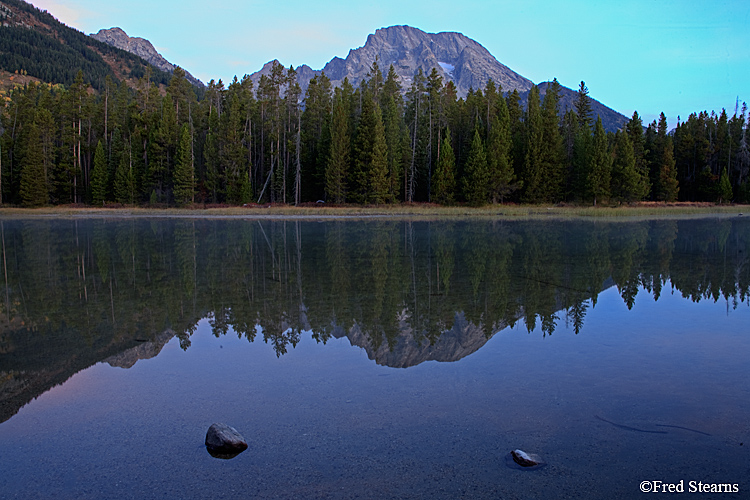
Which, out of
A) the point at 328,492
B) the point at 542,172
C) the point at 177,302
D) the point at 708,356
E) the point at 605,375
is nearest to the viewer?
the point at 328,492

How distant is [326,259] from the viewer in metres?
16.7

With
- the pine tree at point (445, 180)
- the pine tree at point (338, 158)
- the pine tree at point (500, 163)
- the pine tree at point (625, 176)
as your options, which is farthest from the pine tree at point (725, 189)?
the pine tree at point (338, 158)

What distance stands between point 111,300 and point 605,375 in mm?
8817

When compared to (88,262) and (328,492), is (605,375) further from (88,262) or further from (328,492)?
(88,262)

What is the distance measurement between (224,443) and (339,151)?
163ft

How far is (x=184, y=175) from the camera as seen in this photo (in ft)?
179

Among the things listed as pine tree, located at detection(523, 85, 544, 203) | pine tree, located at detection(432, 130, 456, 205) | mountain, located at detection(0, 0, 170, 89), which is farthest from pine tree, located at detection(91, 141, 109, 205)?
mountain, located at detection(0, 0, 170, 89)

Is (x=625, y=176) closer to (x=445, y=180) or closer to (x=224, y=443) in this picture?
(x=445, y=180)

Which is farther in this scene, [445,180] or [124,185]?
[124,185]

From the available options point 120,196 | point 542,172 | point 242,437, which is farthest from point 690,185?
point 242,437

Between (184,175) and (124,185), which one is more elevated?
(184,175)

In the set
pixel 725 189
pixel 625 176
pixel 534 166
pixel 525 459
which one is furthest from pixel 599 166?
pixel 525 459

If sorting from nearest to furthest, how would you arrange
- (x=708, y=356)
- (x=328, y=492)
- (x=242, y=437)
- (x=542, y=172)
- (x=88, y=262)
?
(x=328, y=492)
(x=242, y=437)
(x=708, y=356)
(x=88, y=262)
(x=542, y=172)

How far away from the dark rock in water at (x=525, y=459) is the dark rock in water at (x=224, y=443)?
2163 millimetres
